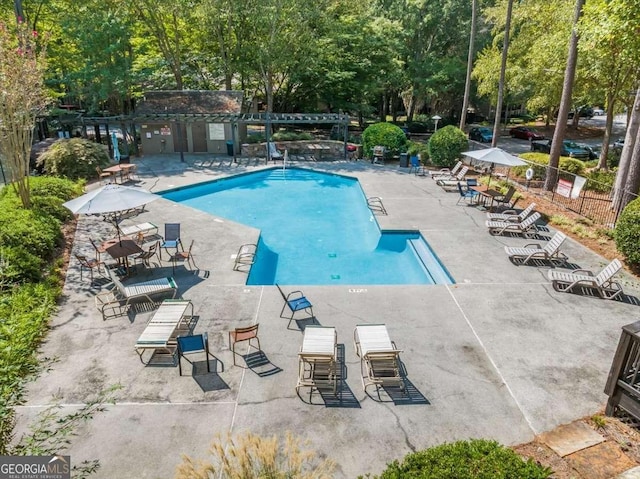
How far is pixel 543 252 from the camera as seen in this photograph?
39.3ft

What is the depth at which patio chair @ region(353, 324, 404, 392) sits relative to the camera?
737cm

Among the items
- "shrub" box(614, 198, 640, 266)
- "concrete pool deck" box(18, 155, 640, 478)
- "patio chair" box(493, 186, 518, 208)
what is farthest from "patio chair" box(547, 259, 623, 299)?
"patio chair" box(493, 186, 518, 208)

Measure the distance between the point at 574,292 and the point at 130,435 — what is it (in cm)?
1028

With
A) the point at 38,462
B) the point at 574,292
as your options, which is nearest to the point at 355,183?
the point at 574,292

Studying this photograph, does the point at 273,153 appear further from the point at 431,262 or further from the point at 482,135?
the point at 482,135

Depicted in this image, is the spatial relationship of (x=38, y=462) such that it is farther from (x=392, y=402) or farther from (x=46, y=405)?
(x=392, y=402)

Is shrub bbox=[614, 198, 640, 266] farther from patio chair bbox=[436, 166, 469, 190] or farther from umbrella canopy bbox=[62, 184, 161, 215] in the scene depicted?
umbrella canopy bbox=[62, 184, 161, 215]

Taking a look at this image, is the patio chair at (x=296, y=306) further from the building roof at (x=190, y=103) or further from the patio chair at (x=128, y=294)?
the building roof at (x=190, y=103)

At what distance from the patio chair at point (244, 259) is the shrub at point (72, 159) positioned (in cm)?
1147

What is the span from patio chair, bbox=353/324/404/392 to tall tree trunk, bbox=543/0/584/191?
47.7ft

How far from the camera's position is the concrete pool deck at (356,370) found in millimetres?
6293

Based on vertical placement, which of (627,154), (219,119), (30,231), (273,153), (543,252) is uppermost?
(219,119)

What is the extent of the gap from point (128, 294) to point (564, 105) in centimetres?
1791

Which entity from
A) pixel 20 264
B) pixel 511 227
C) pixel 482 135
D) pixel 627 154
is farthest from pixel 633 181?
pixel 482 135
